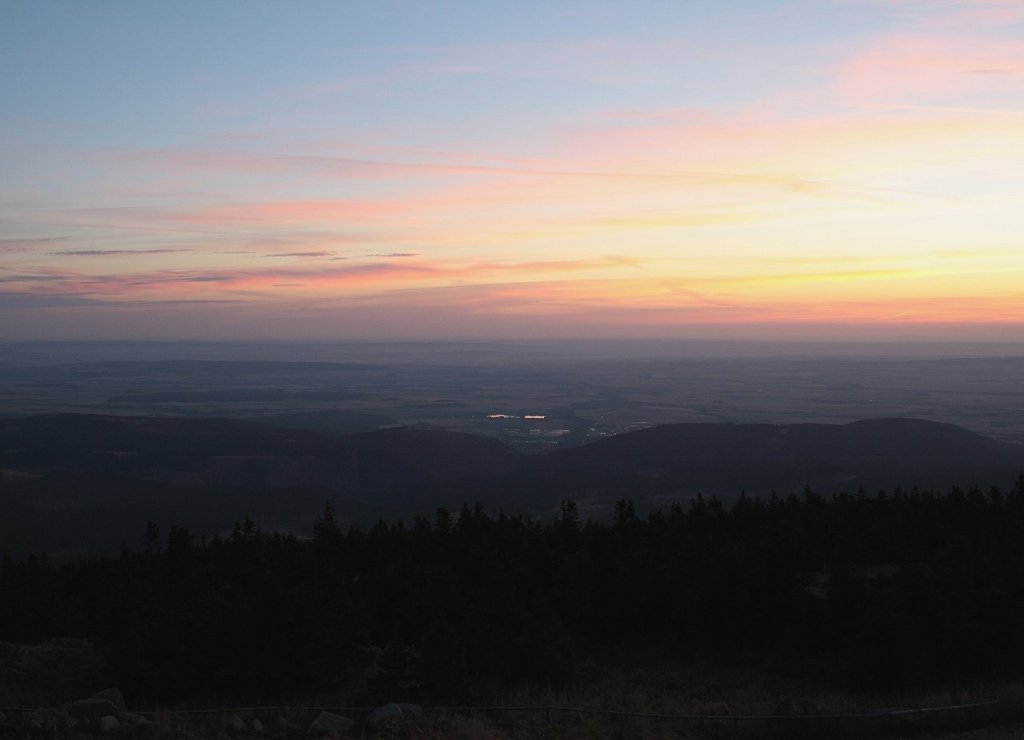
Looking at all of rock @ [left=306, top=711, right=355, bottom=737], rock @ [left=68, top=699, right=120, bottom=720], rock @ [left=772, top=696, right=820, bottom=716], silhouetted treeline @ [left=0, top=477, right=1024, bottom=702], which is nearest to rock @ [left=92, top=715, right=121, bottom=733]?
rock @ [left=68, top=699, right=120, bottom=720]

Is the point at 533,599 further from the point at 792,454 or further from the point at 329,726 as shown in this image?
the point at 792,454

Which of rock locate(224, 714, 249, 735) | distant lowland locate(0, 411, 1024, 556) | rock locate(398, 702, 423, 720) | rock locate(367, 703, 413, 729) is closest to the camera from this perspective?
rock locate(224, 714, 249, 735)

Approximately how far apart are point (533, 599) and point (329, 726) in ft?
41.8

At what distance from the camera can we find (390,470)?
12431cm

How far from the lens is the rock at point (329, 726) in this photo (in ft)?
42.4

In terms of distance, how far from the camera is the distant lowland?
9219cm

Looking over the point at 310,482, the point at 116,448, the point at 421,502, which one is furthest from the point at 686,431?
the point at 116,448

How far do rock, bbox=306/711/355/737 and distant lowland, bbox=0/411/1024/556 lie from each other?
6928 centimetres

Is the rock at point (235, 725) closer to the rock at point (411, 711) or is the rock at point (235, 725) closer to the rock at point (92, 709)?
the rock at point (92, 709)

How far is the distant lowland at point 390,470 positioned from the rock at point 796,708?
66.9 meters

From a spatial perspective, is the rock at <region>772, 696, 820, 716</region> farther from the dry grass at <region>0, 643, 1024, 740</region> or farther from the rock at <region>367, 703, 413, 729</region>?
the rock at <region>367, 703, 413, 729</region>

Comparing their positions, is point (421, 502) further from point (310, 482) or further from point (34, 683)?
point (34, 683)

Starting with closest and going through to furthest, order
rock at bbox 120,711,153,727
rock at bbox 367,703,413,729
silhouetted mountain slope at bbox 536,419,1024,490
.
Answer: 1. rock at bbox 120,711,153,727
2. rock at bbox 367,703,413,729
3. silhouetted mountain slope at bbox 536,419,1024,490

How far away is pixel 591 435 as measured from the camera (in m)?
148
